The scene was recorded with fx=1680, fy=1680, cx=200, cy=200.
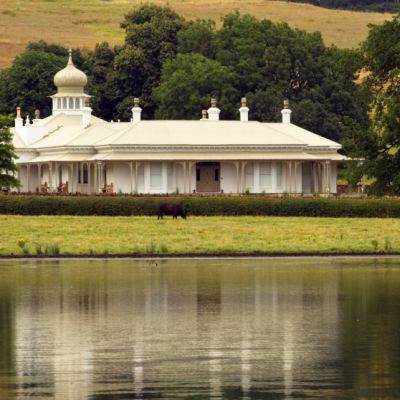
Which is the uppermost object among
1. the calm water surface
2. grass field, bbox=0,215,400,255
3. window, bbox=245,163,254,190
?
window, bbox=245,163,254,190

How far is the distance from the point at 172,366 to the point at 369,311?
9.21 metres

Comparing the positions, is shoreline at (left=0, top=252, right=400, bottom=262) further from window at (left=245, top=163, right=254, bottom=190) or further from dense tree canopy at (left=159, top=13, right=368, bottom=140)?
dense tree canopy at (left=159, top=13, right=368, bottom=140)

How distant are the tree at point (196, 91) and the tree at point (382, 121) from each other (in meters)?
53.0

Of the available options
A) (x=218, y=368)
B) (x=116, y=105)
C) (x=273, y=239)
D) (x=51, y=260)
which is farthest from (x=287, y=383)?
(x=116, y=105)

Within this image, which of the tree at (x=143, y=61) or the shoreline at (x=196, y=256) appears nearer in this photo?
the shoreline at (x=196, y=256)

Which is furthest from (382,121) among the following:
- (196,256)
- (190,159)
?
(190,159)

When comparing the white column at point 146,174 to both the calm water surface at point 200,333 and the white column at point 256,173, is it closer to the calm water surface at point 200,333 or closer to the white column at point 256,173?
the white column at point 256,173

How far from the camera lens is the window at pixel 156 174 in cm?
9706

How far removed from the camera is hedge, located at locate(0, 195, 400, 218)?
76812 mm

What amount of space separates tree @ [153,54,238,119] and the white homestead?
694 inches

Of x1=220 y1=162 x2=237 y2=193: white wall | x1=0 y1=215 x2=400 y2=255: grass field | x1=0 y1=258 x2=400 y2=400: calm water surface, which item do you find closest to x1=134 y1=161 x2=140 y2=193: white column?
x1=220 y1=162 x2=237 y2=193: white wall

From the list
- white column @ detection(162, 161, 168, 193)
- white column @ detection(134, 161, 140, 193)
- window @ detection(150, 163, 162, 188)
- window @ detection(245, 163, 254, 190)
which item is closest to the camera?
white column @ detection(134, 161, 140, 193)

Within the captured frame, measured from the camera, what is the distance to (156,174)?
319 feet

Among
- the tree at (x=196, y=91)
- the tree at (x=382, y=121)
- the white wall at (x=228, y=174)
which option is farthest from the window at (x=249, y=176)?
the tree at (x=382, y=121)
